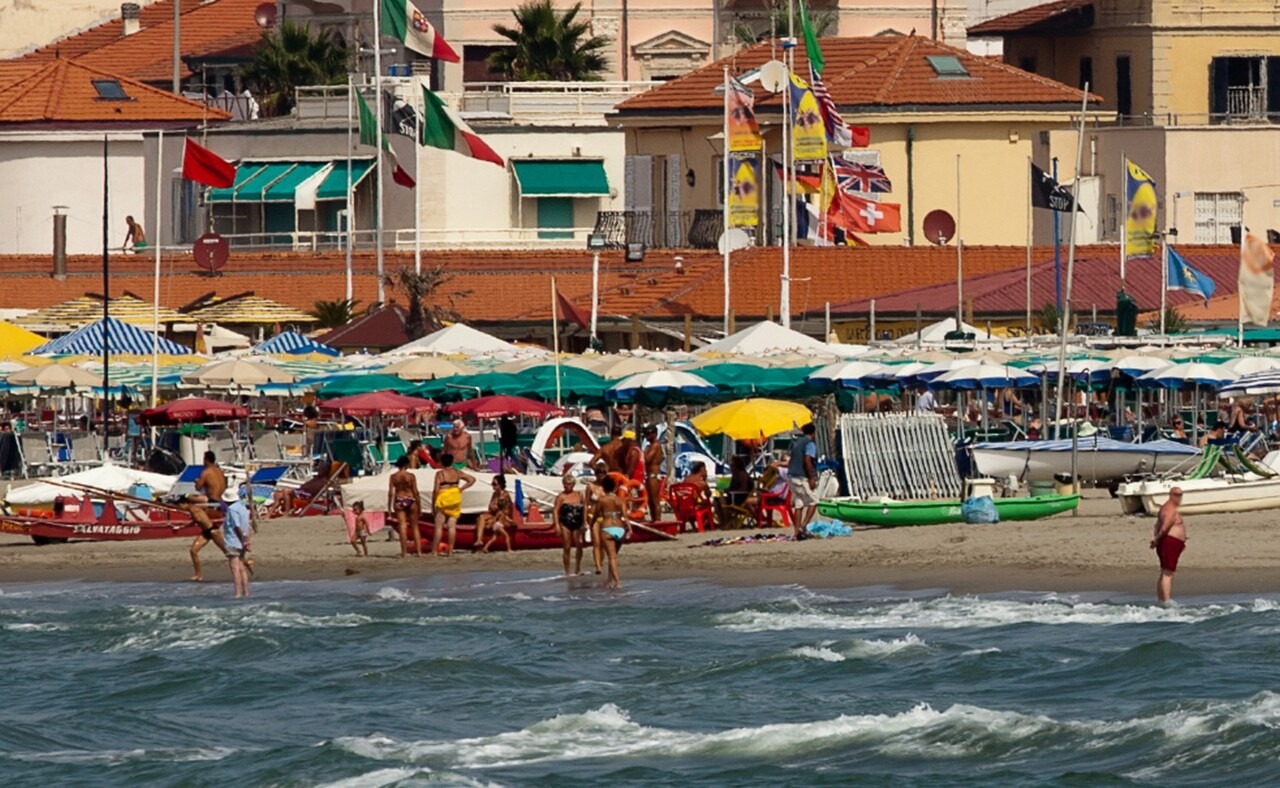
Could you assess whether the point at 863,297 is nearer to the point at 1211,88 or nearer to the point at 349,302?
the point at 349,302

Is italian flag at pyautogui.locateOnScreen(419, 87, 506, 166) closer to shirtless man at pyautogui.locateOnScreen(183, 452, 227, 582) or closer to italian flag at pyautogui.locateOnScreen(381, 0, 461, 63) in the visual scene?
italian flag at pyautogui.locateOnScreen(381, 0, 461, 63)

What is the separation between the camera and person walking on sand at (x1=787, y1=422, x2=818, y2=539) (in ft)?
111

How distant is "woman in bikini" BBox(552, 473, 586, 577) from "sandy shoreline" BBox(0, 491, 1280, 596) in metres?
0.74

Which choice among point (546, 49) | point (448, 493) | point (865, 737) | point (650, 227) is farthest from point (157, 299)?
point (546, 49)

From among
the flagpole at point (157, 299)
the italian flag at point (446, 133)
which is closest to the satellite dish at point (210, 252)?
the flagpole at point (157, 299)

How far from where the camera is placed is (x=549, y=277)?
60219 mm

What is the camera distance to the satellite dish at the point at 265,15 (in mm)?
81188

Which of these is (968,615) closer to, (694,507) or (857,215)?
(694,507)

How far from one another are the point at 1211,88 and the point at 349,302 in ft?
71.7

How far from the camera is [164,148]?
68625 millimetres

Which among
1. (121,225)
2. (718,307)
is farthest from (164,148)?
(718,307)

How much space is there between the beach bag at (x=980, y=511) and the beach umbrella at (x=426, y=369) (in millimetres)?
10854

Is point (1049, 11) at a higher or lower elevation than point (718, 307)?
higher

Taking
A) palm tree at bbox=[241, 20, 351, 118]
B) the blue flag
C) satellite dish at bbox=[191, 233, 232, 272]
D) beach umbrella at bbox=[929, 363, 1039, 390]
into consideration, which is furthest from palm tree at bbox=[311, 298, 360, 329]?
beach umbrella at bbox=[929, 363, 1039, 390]
